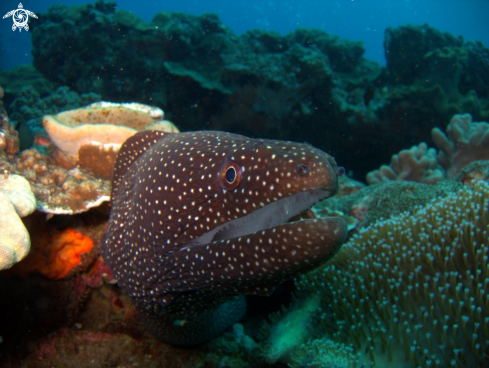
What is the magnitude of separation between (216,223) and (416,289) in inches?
101

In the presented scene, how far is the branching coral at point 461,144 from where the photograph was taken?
26.7ft

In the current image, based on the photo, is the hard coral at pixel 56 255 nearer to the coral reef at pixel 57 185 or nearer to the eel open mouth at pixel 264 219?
the coral reef at pixel 57 185

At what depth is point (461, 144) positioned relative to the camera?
849cm

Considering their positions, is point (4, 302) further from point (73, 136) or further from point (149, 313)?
point (73, 136)

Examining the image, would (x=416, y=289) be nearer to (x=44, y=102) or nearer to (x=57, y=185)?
(x=57, y=185)

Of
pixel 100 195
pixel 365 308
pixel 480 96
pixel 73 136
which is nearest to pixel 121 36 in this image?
pixel 73 136

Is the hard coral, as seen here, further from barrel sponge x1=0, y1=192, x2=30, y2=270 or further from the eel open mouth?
the eel open mouth

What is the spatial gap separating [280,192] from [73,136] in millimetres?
3594

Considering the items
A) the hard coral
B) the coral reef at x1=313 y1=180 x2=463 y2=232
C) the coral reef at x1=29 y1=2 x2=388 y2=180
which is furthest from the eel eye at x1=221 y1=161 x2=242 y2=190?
the coral reef at x1=29 y1=2 x2=388 y2=180

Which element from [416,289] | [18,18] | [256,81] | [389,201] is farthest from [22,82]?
[416,289]

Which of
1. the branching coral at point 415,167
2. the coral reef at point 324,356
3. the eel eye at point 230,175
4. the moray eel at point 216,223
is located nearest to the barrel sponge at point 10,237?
the moray eel at point 216,223

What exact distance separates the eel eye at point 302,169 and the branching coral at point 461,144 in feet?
28.9

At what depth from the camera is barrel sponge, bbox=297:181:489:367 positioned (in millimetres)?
2713

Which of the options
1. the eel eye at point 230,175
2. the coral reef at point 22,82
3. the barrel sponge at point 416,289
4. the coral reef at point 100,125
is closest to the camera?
the eel eye at point 230,175
